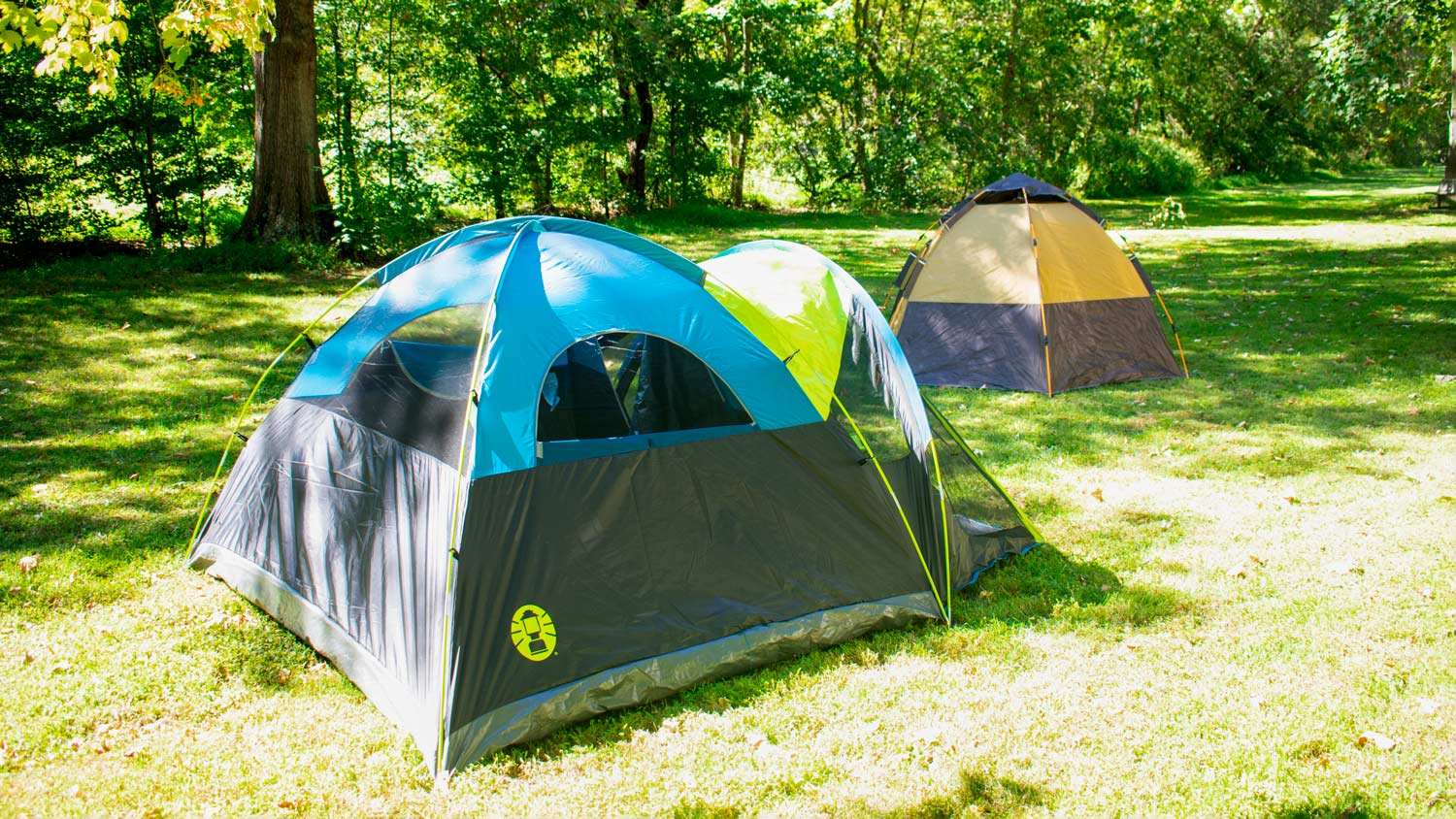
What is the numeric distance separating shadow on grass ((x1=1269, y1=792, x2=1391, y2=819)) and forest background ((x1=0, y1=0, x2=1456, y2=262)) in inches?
206

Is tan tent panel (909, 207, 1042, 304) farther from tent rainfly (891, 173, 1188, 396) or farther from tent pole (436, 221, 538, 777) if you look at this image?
tent pole (436, 221, 538, 777)

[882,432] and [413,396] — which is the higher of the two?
[413,396]

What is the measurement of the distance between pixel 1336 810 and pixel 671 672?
2232 millimetres

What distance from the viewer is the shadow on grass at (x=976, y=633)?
138 inches

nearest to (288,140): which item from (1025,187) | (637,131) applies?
(637,131)

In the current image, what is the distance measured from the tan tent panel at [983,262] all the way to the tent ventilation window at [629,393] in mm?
4195

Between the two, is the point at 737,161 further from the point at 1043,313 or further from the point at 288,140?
the point at 1043,313

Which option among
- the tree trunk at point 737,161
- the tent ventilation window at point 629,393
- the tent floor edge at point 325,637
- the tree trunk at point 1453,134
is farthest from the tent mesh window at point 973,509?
the tree trunk at point 737,161

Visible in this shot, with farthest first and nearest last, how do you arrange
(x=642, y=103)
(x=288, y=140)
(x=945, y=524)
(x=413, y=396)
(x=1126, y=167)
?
(x=1126, y=167) < (x=642, y=103) < (x=288, y=140) < (x=945, y=524) < (x=413, y=396)

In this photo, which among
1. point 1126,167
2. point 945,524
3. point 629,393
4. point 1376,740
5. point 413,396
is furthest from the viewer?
point 1126,167

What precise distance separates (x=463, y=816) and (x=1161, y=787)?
7.39 feet

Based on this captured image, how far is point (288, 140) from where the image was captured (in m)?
11.5

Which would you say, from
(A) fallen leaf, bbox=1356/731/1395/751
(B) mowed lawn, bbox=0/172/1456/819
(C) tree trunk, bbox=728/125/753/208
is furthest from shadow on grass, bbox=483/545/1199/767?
(C) tree trunk, bbox=728/125/753/208

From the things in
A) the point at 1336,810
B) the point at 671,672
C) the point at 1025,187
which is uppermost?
the point at 1025,187
